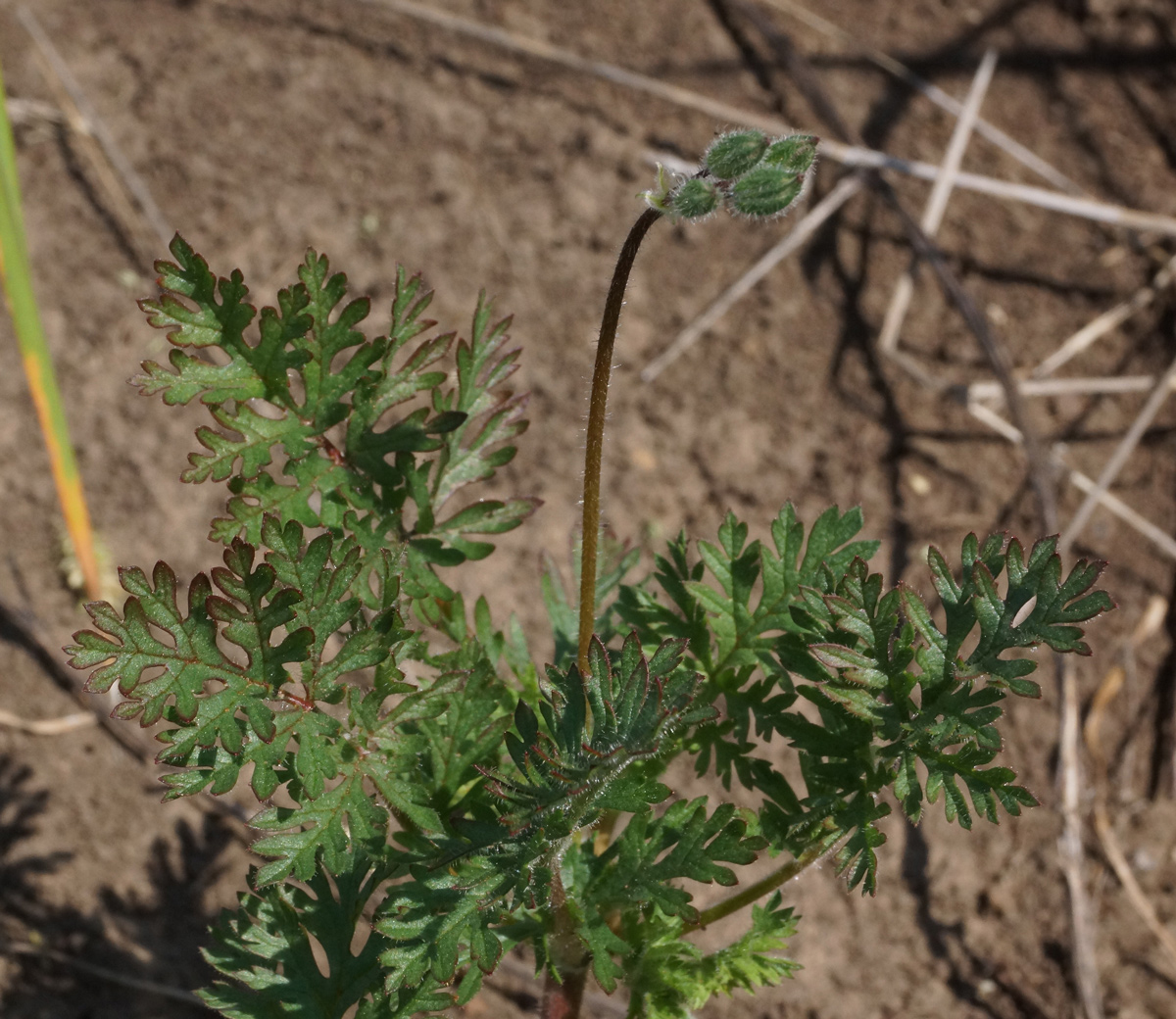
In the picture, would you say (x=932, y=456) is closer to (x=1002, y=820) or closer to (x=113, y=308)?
(x=1002, y=820)

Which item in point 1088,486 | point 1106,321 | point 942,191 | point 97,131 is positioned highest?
point 942,191

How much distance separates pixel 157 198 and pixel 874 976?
11.1 feet

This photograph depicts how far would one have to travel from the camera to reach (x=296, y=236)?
3781mm

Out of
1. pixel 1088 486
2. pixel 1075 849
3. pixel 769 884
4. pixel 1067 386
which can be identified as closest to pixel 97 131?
pixel 769 884

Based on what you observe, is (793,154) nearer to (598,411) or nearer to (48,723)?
(598,411)

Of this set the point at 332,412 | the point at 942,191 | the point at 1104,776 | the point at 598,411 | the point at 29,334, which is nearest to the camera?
the point at 598,411

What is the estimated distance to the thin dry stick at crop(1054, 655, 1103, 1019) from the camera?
119 inches

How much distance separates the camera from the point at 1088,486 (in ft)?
11.9

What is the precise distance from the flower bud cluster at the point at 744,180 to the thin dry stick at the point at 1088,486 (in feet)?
7.64

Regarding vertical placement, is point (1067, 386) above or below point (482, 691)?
above

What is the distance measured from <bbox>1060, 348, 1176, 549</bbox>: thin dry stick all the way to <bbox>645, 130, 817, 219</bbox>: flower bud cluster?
2353mm

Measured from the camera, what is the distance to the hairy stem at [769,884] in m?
2.01

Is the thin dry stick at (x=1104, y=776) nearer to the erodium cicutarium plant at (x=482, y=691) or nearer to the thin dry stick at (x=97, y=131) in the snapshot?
the erodium cicutarium plant at (x=482, y=691)

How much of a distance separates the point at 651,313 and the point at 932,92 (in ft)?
4.64
